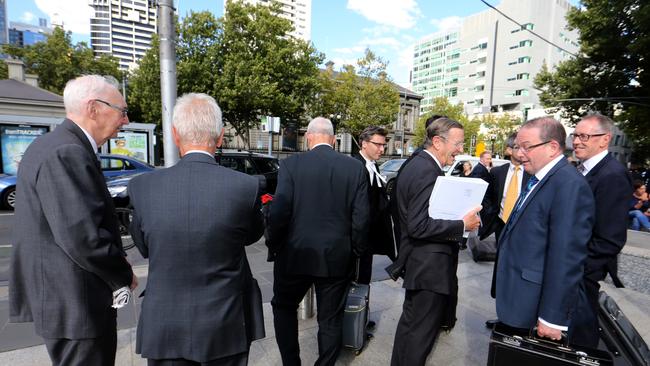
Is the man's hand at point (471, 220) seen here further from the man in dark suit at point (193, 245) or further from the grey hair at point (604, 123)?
the man in dark suit at point (193, 245)

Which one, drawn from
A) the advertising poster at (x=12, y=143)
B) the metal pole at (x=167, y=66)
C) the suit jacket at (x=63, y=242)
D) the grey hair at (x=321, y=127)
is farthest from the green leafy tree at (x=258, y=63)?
the suit jacket at (x=63, y=242)

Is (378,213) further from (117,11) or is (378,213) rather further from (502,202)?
(117,11)

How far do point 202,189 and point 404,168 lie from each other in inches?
60.8

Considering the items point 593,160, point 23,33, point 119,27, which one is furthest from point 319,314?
point 23,33

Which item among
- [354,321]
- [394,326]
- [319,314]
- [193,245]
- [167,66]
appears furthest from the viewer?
[167,66]

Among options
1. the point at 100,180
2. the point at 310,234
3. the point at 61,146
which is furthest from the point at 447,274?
the point at 61,146

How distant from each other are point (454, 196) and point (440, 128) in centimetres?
52

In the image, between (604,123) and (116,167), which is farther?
(116,167)

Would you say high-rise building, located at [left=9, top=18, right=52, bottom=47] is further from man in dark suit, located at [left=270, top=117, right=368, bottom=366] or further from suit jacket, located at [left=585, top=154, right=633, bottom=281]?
suit jacket, located at [left=585, top=154, right=633, bottom=281]

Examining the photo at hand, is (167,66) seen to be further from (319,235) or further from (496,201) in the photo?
(496,201)

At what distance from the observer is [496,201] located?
4.42 meters

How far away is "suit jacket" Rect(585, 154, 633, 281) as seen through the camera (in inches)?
88.7

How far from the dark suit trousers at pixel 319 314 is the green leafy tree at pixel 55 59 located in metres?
35.0

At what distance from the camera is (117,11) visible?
134125 mm
